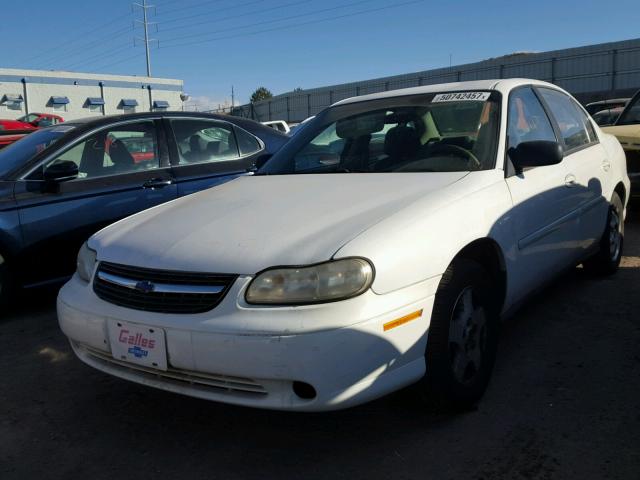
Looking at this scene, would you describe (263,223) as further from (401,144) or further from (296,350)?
(401,144)

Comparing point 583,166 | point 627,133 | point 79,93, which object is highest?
point 79,93

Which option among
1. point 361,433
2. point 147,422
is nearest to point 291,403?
point 361,433

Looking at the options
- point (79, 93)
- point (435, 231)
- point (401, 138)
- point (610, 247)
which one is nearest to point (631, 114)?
point (610, 247)

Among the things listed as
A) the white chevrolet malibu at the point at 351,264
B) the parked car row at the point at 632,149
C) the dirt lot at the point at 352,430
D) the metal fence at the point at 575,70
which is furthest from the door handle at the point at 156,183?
the metal fence at the point at 575,70

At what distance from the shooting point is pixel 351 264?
2.27 m

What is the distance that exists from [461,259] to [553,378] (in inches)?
36.9

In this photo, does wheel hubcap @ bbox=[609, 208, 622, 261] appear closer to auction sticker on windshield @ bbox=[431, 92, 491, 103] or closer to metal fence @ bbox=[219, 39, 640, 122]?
auction sticker on windshield @ bbox=[431, 92, 491, 103]

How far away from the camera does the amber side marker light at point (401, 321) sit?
7.46 ft

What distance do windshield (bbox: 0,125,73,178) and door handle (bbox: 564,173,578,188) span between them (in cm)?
373

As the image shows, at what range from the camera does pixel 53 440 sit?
8.99 ft

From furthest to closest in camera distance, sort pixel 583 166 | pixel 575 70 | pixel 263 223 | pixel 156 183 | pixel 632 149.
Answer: pixel 575 70 < pixel 632 149 < pixel 156 183 < pixel 583 166 < pixel 263 223

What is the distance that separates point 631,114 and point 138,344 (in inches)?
286

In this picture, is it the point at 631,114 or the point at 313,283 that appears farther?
the point at 631,114

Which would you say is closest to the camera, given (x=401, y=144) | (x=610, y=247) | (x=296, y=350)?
(x=296, y=350)
